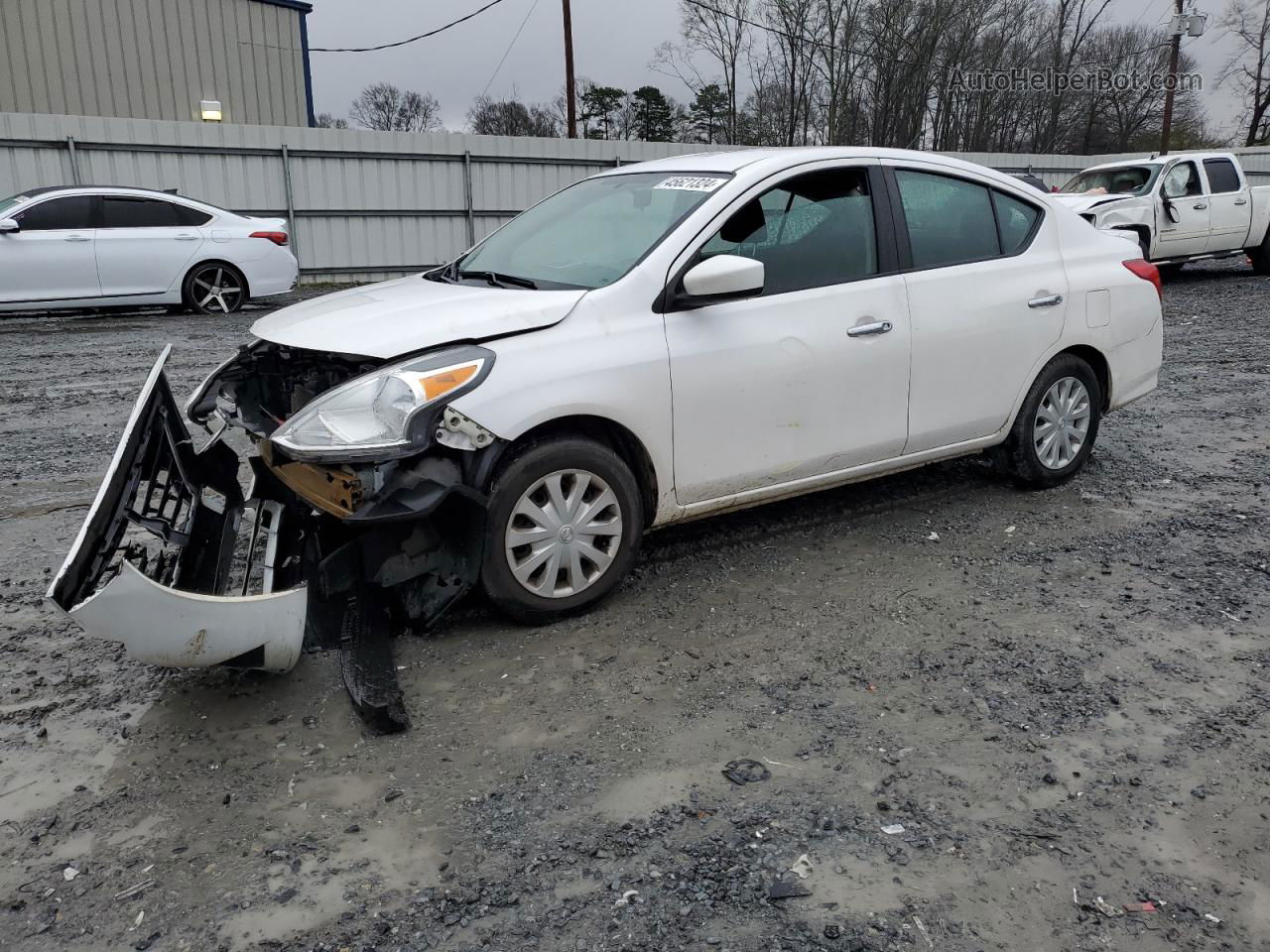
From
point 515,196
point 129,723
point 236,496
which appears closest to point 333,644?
point 129,723

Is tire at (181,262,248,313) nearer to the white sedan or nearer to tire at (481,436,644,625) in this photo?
the white sedan

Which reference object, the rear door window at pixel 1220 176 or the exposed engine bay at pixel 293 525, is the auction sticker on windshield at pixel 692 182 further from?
the rear door window at pixel 1220 176

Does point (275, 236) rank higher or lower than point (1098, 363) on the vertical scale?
higher

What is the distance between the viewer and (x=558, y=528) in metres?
3.69

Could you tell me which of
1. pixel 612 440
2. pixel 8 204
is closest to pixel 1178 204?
pixel 612 440

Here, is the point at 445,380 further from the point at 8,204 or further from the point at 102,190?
the point at 8,204

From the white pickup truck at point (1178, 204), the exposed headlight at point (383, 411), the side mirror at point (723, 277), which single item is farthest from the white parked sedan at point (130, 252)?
the white pickup truck at point (1178, 204)

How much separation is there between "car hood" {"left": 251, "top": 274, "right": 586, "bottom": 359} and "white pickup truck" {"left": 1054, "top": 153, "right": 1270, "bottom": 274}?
12438 mm

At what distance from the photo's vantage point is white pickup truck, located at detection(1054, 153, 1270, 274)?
1448 cm

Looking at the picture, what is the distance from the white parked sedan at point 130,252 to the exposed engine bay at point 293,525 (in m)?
8.97

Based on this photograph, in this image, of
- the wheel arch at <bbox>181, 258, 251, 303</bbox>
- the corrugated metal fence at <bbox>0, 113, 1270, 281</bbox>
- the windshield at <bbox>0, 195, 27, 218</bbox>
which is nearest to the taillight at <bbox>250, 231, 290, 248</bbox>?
the wheel arch at <bbox>181, 258, 251, 303</bbox>

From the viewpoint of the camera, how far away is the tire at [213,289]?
1235 cm

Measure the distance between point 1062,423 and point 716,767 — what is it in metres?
3.28

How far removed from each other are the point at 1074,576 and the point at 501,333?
101 inches
